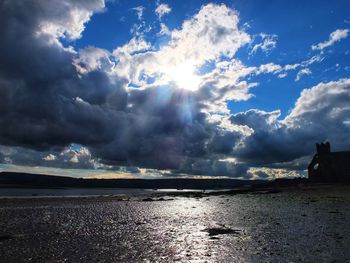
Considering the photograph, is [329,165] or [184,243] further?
[329,165]

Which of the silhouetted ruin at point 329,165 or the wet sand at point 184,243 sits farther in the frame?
the silhouetted ruin at point 329,165

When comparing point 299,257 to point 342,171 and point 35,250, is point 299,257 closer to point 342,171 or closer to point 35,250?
point 35,250

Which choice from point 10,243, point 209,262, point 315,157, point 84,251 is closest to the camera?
point 209,262

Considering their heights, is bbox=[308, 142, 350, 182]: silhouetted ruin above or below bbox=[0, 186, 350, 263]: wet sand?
above

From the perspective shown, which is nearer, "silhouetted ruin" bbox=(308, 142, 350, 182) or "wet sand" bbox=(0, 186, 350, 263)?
"wet sand" bbox=(0, 186, 350, 263)

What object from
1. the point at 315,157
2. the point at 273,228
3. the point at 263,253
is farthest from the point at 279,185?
the point at 263,253

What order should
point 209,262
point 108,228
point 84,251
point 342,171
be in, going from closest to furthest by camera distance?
point 209,262, point 84,251, point 108,228, point 342,171

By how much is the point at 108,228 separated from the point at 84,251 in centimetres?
673

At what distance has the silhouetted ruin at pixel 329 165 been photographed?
88500 millimetres

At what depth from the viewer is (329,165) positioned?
90.9 m

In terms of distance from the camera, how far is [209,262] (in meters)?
10.2

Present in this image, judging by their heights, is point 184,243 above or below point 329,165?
below

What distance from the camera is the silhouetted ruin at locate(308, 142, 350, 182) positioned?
88500 millimetres

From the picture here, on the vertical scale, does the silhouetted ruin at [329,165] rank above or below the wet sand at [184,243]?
above
